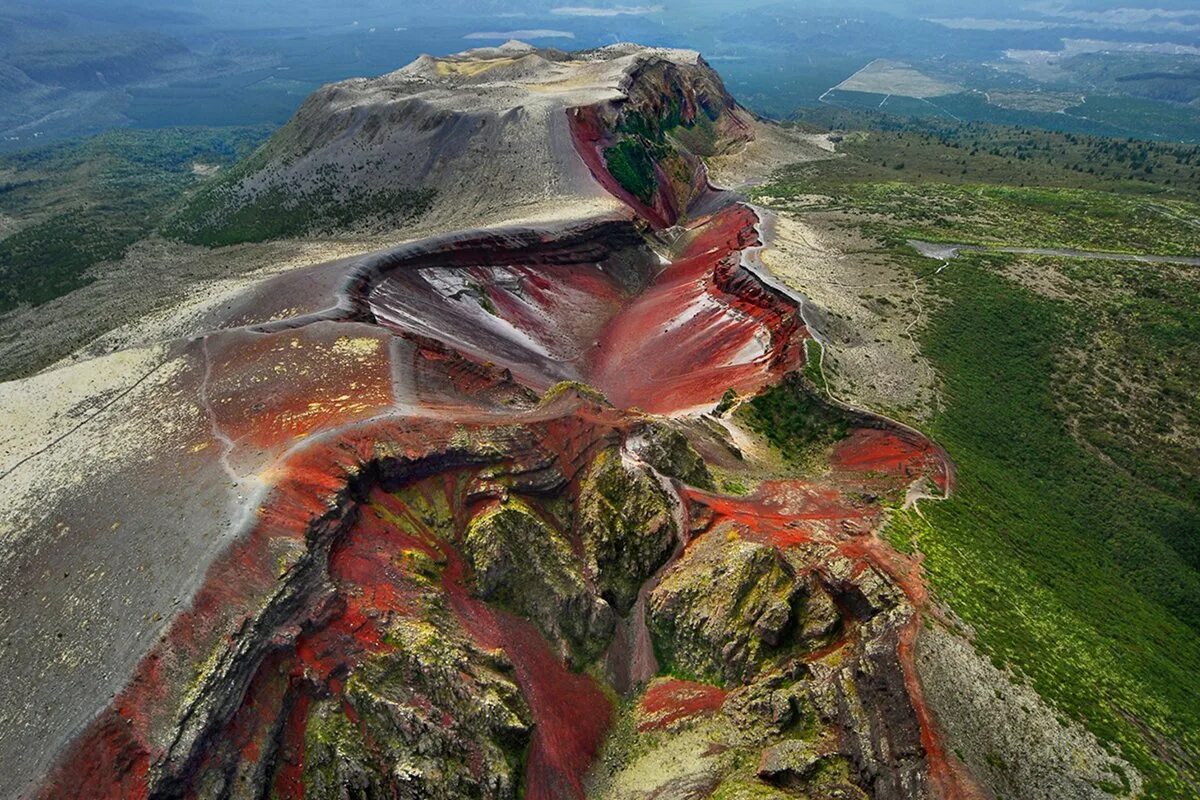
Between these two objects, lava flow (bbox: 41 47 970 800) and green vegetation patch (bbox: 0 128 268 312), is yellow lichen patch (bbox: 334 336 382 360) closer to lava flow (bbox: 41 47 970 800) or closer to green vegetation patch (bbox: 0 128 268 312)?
lava flow (bbox: 41 47 970 800)

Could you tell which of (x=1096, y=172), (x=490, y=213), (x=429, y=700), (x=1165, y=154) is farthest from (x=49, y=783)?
(x=1165, y=154)

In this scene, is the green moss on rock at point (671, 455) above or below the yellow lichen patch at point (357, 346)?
below

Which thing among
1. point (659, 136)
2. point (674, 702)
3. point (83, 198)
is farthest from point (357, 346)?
point (83, 198)

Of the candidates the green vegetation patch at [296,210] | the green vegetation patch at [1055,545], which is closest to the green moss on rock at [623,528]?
the green vegetation patch at [1055,545]

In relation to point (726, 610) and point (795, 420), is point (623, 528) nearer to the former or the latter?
point (726, 610)

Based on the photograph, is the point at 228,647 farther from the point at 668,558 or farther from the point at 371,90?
the point at 371,90

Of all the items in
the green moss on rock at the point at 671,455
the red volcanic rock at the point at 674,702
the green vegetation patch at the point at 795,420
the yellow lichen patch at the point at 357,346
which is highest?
the yellow lichen patch at the point at 357,346

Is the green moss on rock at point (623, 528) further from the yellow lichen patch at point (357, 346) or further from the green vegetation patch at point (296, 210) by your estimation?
the green vegetation patch at point (296, 210)

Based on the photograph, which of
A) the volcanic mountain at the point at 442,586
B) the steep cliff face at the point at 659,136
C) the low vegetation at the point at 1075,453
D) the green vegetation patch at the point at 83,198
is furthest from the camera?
the steep cliff face at the point at 659,136
